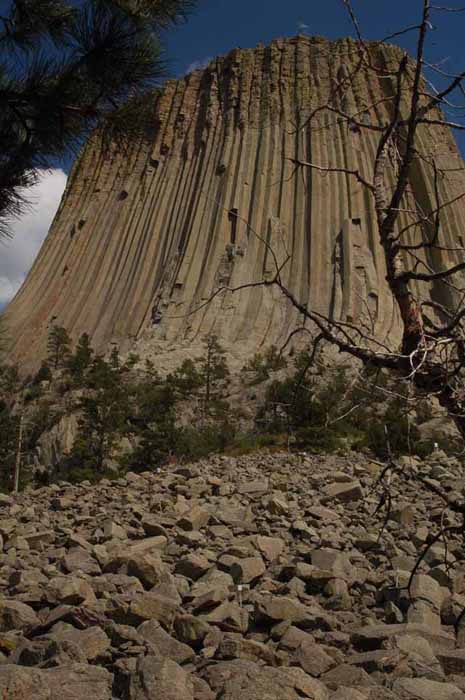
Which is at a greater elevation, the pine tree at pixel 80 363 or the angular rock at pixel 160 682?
the pine tree at pixel 80 363

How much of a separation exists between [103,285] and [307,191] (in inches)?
540

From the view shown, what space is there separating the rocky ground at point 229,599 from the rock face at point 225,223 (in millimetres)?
23811

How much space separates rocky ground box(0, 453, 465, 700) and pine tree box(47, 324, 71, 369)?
83.9 ft

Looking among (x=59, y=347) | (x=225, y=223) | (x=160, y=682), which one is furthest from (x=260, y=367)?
(x=160, y=682)

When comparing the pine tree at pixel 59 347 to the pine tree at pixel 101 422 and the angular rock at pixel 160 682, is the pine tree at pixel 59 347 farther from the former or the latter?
the angular rock at pixel 160 682

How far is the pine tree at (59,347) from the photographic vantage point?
32.2 meters

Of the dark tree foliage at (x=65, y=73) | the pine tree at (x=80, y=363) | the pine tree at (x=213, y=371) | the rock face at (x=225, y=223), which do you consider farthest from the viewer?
the rock face at (x=225, y=223)

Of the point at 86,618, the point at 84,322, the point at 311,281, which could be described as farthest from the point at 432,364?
the point at 84,322

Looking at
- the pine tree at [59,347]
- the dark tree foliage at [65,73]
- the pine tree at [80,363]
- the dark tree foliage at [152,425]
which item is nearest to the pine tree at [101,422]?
the dark tree foliage at [152,425]

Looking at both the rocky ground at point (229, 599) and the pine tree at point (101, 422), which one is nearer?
the rocky ground at point (229, 599)

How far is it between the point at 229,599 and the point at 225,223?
32527 mm

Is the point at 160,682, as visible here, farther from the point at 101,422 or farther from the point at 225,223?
the point at 225,223

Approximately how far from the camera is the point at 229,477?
9.42 metres

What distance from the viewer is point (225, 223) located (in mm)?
35062
